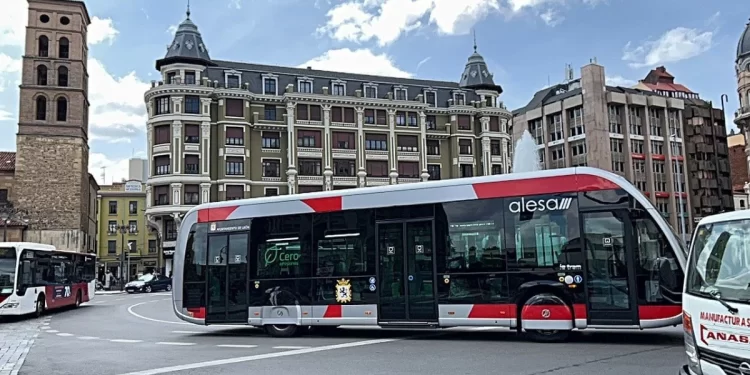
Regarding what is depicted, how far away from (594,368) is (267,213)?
328 inches

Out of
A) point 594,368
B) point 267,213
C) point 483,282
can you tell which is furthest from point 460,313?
point 267,213

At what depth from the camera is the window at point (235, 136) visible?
52625 millimetres

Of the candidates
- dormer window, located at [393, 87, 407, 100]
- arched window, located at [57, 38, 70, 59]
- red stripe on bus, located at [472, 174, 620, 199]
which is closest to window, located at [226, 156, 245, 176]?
dormer window, located at [393, 87, 407, 100]

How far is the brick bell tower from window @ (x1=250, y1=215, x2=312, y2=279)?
45.0 metres

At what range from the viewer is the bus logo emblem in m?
13.3

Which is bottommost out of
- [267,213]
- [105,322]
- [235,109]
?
[105,322]

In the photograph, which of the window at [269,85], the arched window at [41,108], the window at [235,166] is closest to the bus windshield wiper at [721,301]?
the window at [235,166]

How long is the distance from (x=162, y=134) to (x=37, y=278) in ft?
99.4

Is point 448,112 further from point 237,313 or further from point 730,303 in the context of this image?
point 730,303

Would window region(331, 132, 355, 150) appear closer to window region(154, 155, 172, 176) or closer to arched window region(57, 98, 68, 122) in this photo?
window region(154, 155, 172, 176)

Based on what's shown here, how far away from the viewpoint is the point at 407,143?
192 ft

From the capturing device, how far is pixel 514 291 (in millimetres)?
11703

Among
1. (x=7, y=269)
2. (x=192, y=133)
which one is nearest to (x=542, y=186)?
(x=7, y=269)

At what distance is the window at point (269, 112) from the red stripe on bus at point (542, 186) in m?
44.3
